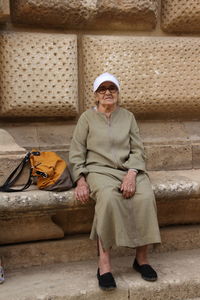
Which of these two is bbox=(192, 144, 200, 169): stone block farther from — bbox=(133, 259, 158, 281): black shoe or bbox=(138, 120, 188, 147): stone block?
bbox=(133, 259, 158, 281): black shoe

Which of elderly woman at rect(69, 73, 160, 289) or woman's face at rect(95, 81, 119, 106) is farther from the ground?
woman's face at rect(95, 81, 119, 106)

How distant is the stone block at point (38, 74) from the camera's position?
329cm

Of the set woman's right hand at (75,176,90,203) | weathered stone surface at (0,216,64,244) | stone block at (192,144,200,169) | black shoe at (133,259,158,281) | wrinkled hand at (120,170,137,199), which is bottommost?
black shoe at (133,259,158,281)

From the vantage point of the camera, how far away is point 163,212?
3.32 meters

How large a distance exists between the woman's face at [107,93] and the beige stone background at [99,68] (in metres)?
0.39

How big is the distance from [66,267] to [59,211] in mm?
395

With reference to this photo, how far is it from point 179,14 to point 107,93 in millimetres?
1052

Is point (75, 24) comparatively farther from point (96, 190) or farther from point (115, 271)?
point (115, 271)

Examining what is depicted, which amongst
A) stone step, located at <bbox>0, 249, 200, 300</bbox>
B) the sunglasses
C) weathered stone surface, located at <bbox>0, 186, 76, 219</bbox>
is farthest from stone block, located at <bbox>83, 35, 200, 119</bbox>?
stone step, located at <bbox>0, 249, 200, 300</bbox>

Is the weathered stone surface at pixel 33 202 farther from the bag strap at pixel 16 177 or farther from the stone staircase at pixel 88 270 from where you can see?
the stone staircase at pixel 88 270

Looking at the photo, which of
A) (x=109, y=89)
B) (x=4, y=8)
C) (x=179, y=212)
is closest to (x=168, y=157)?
(x=179, y=212)

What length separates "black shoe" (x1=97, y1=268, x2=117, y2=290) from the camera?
2629mm

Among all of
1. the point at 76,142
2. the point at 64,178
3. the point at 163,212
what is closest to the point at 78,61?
the point at 76,142

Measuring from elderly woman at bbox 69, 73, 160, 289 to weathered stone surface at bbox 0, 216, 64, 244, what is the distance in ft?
1.16
